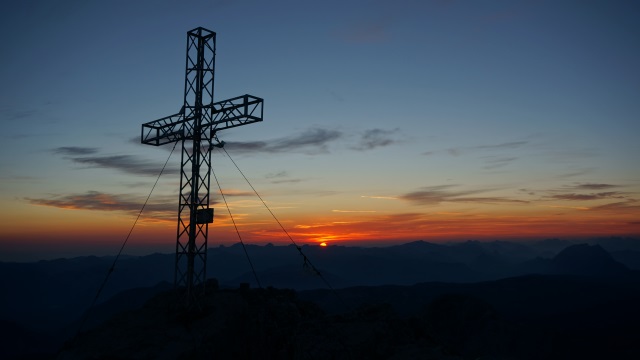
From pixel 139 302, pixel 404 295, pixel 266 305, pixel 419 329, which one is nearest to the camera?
pixel 266 305

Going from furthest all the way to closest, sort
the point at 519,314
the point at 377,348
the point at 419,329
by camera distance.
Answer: the point at 519,314 → the point at 419,329 → the point at 377,348

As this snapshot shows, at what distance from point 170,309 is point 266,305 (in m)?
6.87

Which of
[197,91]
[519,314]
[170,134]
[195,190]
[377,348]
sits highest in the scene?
[197,91]

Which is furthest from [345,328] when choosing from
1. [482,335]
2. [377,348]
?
[482,335]

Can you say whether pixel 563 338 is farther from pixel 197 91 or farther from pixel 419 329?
pixel 197 91

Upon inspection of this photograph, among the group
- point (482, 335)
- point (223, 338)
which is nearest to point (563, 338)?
point (482, 335)

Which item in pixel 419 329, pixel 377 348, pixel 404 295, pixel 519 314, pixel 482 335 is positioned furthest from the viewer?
pixel 404 295

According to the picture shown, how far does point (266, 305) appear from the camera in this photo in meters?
34.8

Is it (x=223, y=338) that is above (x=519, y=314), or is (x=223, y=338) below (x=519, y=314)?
above

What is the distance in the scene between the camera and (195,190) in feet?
104

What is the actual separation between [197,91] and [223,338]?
16.4 meters

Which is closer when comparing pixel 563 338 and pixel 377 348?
pixel 377 348

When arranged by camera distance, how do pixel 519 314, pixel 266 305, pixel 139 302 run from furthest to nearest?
pixel 139 302 < pixel 519 314 < pixel 266 305

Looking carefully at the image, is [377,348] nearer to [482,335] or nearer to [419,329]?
[419,329]
